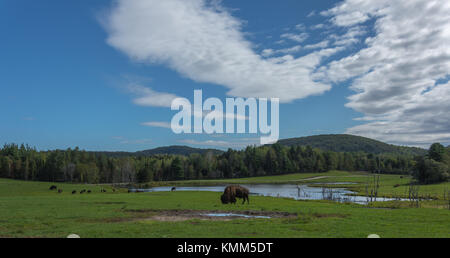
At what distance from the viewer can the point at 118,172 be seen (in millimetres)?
136750

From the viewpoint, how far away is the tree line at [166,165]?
126m

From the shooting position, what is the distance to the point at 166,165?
535ft

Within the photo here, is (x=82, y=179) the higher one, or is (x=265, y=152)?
(x=265, y=152)

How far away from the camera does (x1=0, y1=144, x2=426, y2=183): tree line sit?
4963 inches

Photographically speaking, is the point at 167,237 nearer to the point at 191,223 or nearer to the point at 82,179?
the point at 191,223
